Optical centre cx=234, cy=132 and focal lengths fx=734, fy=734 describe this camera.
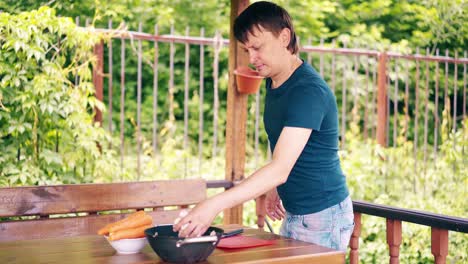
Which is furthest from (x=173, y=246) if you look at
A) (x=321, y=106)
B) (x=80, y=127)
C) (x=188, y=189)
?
(x=80, y=127)

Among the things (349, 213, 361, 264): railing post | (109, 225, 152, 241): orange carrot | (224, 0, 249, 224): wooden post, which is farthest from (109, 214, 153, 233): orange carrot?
(224, 0, 249, 224): wooden post

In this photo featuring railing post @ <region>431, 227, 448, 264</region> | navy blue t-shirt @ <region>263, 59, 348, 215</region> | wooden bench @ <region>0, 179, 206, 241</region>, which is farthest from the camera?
wooden bench @ <region>0, 179, 206, 241</region>

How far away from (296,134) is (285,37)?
36cm

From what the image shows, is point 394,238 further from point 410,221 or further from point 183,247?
point 183,247

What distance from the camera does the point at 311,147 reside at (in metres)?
2.36

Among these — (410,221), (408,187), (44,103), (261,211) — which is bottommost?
(408,187)

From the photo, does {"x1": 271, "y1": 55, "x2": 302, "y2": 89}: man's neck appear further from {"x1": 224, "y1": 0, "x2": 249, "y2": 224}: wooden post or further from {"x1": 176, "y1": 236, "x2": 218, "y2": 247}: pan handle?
{"x1": 224, "y1": 0, "x2": 249, "y2": 224}: wooden post

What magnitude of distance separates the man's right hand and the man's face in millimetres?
587

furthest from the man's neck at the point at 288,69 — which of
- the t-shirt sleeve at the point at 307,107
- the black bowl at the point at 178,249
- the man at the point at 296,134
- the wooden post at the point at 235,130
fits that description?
the wooden post at the point at 235,130

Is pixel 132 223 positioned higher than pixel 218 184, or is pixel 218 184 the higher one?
pixel 132 223

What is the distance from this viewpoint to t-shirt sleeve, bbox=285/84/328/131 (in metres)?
2.20

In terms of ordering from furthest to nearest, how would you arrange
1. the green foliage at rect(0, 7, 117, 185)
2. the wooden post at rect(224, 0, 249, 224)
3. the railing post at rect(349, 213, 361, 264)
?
the green foliage at rect(0, 7, 117, 185), the wooden post at rect(224, 0, 249, 224), the railing post at rect(349, 213, 361, 264)

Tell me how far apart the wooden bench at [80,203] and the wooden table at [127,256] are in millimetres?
562

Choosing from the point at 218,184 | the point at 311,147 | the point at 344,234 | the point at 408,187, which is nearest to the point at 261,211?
the point at 218,184
